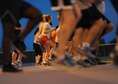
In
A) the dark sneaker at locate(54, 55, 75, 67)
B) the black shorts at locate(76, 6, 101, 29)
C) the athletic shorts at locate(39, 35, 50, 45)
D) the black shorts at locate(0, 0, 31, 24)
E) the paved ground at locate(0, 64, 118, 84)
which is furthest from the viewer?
the athletic shorts at locate(39, 35, 50, 45)

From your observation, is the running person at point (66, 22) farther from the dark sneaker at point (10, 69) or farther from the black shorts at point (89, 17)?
the black shorts at point (89, 17)

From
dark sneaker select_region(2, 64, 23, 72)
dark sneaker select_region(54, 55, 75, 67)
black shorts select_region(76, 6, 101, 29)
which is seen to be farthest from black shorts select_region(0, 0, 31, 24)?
black shorts select_region(76, 6, 101, 29)

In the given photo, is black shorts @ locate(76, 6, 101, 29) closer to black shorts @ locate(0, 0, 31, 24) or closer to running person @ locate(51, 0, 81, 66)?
running person @ locate(51, 0, 81, 66)

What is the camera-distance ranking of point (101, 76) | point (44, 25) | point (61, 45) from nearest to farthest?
point (101, 76)
point (61, 45)
point (44, 25)

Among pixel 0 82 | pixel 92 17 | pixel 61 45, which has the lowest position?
pixel 0 82

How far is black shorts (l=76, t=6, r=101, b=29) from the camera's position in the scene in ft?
Result: 14.0

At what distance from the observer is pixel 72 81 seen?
9.05 feet

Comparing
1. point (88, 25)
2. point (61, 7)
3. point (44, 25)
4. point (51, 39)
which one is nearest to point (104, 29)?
point (88, 25)

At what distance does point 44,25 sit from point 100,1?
10.9 feet

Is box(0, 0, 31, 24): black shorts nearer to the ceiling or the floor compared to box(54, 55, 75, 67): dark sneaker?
nearer to the ceiling

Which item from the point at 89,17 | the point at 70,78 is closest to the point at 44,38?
the point at 89,17

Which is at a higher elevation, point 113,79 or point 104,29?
point 104,29

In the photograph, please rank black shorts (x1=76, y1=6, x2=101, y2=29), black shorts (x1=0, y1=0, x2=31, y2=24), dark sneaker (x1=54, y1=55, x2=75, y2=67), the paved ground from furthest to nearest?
black shorts (x1=76, y1=6, x2=101, y2=29) → black shorts (x1=0, y1=0, x2=31, y2=24) → dark sneaker (x1=54, y1=55, x2=75, y2=67) → the paved ground

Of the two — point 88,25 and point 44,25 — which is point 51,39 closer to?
point 44,25
